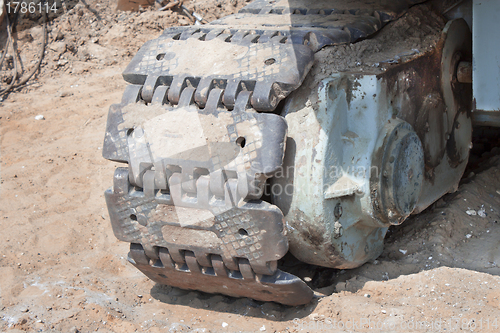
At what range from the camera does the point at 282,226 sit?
2201 millimetres

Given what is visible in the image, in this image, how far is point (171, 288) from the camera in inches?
116

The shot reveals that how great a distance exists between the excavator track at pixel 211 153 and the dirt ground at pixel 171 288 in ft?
0.65

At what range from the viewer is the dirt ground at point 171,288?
2.54m

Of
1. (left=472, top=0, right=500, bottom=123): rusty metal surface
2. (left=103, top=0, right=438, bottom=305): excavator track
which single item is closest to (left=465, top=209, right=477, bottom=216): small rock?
(left=472, top=0, right=500, bottom=123): rusty metal surface

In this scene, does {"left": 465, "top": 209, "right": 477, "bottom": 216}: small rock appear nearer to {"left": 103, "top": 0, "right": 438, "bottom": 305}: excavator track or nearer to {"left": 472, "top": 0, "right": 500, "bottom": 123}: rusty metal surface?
{"left": 472, "top": 0, "right": 500, "bottom": 123}: rusty metal surface

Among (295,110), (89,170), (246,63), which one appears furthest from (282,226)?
(89,170)

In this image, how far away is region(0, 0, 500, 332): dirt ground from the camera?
8.33 feet

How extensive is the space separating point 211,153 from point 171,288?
1.09m

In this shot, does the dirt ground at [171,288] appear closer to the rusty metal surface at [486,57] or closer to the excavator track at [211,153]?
the excavator track at [211,153]

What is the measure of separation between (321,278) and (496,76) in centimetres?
142

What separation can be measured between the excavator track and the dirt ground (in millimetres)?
198

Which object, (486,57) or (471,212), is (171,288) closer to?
(471,212)

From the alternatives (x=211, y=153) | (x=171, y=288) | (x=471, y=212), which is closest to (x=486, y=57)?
(x=471, y=212)

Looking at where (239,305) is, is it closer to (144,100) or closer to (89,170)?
(144,100)
